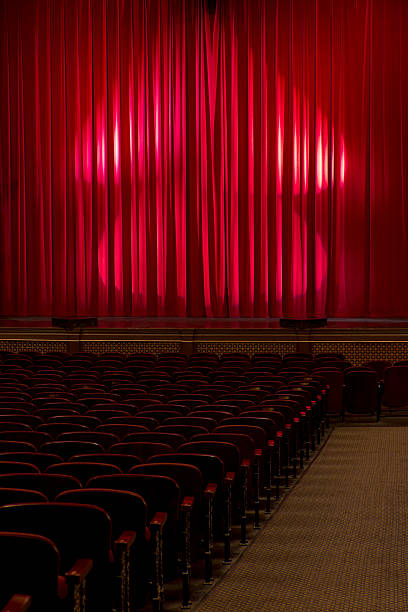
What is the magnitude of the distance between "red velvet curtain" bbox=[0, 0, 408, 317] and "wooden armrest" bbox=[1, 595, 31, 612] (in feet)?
39.7

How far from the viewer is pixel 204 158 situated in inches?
598

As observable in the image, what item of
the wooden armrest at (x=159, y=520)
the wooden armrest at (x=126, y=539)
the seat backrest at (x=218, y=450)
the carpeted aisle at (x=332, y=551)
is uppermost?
the seat backrest at (x=218, y=450)

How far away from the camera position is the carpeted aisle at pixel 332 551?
12.9 feet

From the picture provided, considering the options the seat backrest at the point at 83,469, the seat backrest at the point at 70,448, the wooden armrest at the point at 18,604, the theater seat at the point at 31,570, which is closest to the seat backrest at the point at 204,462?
the seat backrest at the point at 83,469

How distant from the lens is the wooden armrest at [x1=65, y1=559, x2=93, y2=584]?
9.55 feet

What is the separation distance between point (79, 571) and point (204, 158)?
41.6 ft

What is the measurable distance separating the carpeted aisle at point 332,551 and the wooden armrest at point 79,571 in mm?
977

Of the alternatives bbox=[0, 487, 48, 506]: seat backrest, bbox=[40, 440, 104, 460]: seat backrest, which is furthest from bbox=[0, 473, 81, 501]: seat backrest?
bbox=[40, 440, 104, 460]: seat backrest

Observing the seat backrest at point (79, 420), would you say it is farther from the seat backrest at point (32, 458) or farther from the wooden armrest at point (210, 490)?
the wooden armrest at point (210, 490)

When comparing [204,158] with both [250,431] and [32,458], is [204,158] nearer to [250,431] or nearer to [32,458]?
[250,431]

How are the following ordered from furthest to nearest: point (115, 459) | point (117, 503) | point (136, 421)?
point (136, 421) < point (115, 459) < point (117, 503)

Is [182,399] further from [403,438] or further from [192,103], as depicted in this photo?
[192,103]

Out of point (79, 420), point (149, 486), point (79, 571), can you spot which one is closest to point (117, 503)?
point (149, 486)

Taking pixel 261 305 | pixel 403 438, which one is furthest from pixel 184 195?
pixel 403 438
